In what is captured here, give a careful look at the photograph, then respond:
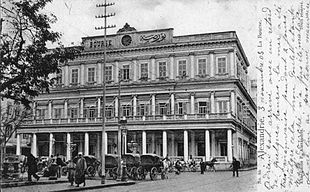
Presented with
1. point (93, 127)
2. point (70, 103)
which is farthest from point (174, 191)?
point (70, 103)

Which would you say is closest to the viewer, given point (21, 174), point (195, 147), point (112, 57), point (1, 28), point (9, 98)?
point (1, 28)

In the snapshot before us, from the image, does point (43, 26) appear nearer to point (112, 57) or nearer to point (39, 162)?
point (112, 57)

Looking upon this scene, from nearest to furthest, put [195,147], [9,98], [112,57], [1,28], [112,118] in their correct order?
1. [1,28]
2. [9,98]
3. [112,57]
4. [112,118]
5. [195,147]

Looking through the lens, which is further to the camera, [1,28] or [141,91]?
[141,91]

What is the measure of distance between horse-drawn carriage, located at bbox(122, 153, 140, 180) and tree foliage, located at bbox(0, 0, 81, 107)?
728 centimetres

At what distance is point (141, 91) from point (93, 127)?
6.32 feet

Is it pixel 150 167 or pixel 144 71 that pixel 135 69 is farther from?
pixel 150 167

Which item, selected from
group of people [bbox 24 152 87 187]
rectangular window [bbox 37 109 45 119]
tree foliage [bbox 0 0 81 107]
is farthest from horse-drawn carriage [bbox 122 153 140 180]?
tree foliage [bbox 0 0 81 107]

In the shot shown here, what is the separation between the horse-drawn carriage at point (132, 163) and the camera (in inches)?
559

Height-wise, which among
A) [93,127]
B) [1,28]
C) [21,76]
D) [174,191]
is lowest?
[174,191]

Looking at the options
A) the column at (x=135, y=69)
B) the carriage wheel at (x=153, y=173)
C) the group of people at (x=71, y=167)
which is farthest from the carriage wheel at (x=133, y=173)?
the column at (x=135, y=69)

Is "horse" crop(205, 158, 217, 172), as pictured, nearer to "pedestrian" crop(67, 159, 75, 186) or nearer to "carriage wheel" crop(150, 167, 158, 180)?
"carriage wheel" crop(150, 167, 158, 180)

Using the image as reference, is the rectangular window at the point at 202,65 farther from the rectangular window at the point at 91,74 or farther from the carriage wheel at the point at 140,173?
the carriage wheel at the point at 140,173

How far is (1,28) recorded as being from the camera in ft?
20.7
